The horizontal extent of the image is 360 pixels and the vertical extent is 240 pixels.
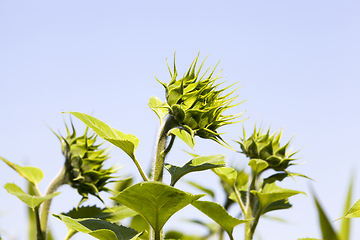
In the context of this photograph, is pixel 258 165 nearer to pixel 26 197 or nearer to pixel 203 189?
pixel 203 189

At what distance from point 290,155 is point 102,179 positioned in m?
1.12

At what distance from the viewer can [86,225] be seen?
159cm

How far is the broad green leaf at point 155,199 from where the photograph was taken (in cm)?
132

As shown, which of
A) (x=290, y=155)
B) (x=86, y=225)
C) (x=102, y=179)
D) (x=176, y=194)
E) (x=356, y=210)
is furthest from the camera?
(x=102, y=179)

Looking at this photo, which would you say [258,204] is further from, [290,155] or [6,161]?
[6,161]

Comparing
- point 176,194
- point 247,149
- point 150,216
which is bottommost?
point 150,216

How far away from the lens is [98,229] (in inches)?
62.4

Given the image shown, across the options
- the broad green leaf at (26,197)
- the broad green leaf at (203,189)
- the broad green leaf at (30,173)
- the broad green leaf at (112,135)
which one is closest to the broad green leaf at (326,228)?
the broad green leaf at (203,189)

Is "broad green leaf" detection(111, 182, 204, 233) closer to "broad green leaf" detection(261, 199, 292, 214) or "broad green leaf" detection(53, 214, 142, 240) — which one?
"broad green leaf" detection(53, 214, 142, 240)

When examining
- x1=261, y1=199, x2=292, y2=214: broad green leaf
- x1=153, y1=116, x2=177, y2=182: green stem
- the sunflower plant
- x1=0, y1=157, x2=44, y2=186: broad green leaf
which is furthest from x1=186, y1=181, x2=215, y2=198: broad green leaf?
x1=153, y1=116, x2=177, y2=182: green stem

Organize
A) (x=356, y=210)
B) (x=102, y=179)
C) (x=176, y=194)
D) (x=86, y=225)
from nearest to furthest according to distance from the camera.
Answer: (x=176, y=194) → (x=356, y=210) → (x=86, y=225) → (x=102, y=179)

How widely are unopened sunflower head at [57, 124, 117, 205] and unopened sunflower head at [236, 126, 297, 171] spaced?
824 mm

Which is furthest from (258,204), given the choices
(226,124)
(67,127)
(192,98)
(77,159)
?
(67,127)

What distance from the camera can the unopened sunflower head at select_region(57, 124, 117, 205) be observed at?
236cm
